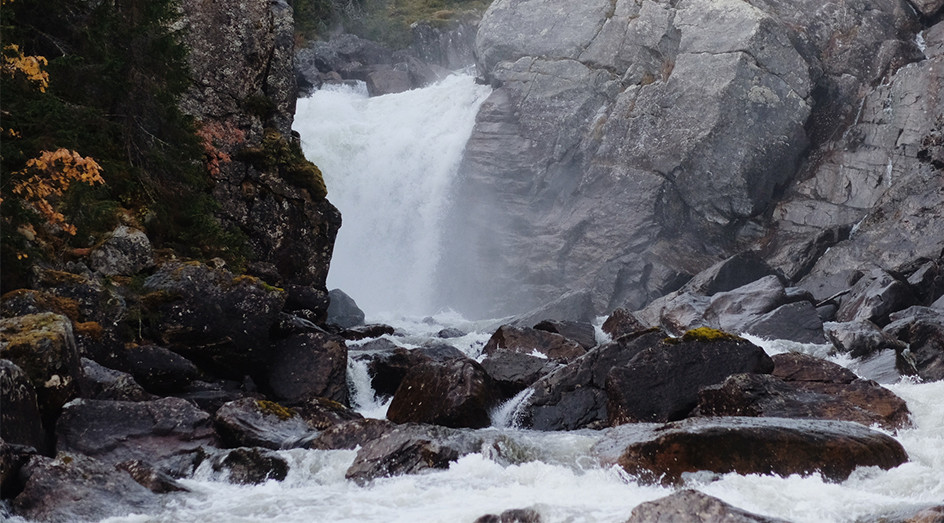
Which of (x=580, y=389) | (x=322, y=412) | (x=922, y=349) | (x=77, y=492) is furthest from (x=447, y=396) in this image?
(x=922, y=349)

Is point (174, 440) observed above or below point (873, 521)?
above

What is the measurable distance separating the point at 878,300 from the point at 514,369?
13499 millimetres

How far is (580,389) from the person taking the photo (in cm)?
1477

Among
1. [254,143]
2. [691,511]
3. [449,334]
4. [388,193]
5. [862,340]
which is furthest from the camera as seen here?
[388,193]

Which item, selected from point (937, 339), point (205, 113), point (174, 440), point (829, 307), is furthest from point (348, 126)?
point (174, 440)

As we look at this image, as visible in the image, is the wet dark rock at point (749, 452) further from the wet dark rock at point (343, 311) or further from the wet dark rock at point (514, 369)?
the wet dark rock at point (343, 311)

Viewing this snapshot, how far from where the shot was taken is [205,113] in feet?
69.4

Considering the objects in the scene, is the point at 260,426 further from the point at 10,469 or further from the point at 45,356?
the point at 10,469

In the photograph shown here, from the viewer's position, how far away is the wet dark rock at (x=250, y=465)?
31.1 feet

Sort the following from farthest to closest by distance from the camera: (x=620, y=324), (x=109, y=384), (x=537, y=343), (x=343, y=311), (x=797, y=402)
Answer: (x=343, y=311)
(x=620, y=324)
(x=537, y=343)
(x=797, y=402)
(x=109, y=384)

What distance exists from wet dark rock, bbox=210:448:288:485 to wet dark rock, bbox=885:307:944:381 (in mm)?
13652

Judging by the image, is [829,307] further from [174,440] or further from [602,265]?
[174,440]

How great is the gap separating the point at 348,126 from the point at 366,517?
38.8 meters

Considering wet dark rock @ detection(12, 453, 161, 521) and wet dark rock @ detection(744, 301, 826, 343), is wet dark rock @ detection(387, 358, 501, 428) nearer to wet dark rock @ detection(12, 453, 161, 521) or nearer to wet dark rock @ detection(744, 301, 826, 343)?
wet dark rock @ detection(12, 453, 161, 521)
